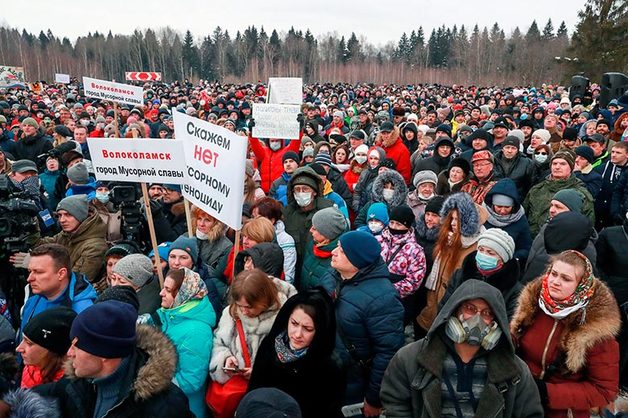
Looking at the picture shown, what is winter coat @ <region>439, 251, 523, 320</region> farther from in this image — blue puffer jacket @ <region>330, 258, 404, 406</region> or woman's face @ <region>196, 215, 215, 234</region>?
woman's face @ <region>196, 215, 215, 234</region>

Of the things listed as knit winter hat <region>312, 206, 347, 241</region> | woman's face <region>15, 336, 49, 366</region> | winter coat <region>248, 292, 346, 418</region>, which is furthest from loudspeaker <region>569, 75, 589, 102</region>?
woman's face <region>15, 336, 49, 366</region>

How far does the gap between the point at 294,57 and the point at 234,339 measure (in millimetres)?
68099

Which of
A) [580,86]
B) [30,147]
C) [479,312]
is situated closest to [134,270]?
[479,312]

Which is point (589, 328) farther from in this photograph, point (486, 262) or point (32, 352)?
point (32, 352)

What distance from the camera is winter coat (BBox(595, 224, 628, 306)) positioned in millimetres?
3842

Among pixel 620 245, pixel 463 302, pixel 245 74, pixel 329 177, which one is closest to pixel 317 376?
pixel 463 302

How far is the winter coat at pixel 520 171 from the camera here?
6.53m

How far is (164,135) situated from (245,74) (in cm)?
5430

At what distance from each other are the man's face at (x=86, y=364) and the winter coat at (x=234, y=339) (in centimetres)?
88

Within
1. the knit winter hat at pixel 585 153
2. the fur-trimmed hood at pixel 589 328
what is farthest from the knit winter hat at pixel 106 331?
the knit winter hat at pixel 585 153

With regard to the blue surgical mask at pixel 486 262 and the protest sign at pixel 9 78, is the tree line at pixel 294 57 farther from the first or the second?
the blue surgical mask at pixel 486 262

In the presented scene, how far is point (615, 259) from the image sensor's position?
3.88m

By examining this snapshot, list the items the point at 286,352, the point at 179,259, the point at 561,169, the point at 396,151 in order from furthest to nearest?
1. the point at 396,151
2. the point at 561,169
3. the point at 179,259
4. the point at 286,352

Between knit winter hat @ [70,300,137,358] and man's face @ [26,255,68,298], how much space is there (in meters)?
1.30
